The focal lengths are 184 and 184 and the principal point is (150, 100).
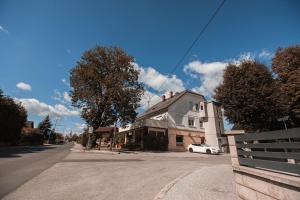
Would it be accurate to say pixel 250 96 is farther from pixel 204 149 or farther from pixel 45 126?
pixel 45 126

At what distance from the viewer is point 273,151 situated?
14.5 ft

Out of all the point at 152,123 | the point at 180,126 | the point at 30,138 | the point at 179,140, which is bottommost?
the point at 179,140

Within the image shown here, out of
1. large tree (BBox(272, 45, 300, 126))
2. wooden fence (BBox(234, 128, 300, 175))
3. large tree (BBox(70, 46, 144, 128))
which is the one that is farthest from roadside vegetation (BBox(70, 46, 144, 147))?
wooden fence (BBox(234, 128, 300, 175))

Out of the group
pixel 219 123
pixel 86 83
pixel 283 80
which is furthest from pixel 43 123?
pixel 283 80

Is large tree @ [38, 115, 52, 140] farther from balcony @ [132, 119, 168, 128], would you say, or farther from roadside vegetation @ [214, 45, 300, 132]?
roadside vegetation @ [214, 45, 300, 132]

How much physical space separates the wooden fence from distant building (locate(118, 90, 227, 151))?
24.0m

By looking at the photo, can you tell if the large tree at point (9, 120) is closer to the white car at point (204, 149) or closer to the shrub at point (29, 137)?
the shrub at point (29, 137)

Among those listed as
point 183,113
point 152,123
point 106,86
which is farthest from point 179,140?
point 106,86

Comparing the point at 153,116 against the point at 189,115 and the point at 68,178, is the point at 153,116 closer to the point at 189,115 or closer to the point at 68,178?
the point at 189,115

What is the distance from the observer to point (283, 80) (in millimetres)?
18578

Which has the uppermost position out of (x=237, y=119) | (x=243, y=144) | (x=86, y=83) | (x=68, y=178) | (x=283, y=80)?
(x=86, y=83)

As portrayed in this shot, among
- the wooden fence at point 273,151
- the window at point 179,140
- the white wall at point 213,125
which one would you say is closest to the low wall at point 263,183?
the wooden fence at point 273,151

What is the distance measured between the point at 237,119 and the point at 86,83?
22.2 meters

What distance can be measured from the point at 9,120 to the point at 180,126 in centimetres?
2975
